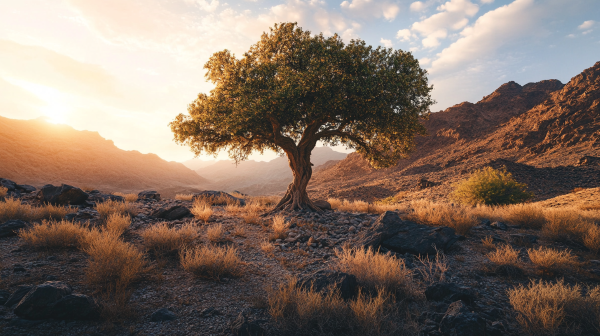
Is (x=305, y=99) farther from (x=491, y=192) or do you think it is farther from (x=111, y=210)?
(x=491, y=192)

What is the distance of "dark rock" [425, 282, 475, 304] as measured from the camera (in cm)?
451

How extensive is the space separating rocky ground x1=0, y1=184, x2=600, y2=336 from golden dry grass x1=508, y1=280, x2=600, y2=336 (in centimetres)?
27

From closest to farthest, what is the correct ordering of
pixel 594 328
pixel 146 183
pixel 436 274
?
pixel 594 328 < pixel 436 274 < pixel 146 183

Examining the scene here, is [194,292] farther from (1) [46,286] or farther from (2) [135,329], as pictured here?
(1) [46,286]

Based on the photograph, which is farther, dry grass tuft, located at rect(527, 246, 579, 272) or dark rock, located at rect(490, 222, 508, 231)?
dark rock, located at rect(490, 222, 508, 231)

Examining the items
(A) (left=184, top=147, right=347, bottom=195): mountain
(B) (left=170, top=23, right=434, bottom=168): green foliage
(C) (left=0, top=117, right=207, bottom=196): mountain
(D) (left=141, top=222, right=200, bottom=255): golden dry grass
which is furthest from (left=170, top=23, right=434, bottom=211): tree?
(C) (left=0, top=117, right=207, bottom=196): mountain

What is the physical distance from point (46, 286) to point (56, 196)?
443 inches

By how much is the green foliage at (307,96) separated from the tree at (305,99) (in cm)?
5

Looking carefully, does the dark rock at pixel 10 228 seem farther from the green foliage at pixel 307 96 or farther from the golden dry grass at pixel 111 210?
the green foliage at pixel 307 96

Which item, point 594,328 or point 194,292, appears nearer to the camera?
point 594,328

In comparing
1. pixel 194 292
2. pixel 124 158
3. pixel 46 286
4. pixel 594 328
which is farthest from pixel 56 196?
pixel 124 158

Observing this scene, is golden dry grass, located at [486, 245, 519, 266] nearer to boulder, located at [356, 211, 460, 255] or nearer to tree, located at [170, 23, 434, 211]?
boulder, located at [356, 211, 460, 255]

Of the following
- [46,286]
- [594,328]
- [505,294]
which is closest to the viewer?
[594,328]

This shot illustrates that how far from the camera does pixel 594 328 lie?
3605 mm
